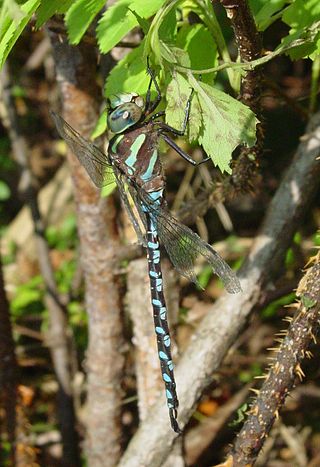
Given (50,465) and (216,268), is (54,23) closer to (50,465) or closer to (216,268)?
(216,268)

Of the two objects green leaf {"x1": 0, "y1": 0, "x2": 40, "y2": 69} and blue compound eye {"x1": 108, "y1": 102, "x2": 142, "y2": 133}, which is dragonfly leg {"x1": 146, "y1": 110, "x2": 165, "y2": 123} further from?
green leaf {"x1": 0, "y1": 0, "x2": 40, "y2": 69}

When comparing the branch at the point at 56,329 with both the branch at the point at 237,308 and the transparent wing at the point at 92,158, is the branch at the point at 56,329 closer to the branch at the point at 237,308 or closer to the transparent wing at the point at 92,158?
the branch at the point at 237,308

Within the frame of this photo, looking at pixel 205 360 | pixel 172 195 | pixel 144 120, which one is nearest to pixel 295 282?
pixel 205 360

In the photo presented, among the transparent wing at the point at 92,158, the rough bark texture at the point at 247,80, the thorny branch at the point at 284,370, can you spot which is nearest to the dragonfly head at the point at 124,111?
the transparent wing at the point at 92,158

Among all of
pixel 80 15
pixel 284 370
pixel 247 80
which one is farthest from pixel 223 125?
pixel 284 370

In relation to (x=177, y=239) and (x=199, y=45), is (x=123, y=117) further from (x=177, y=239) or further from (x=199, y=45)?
(x=177, y=239)
